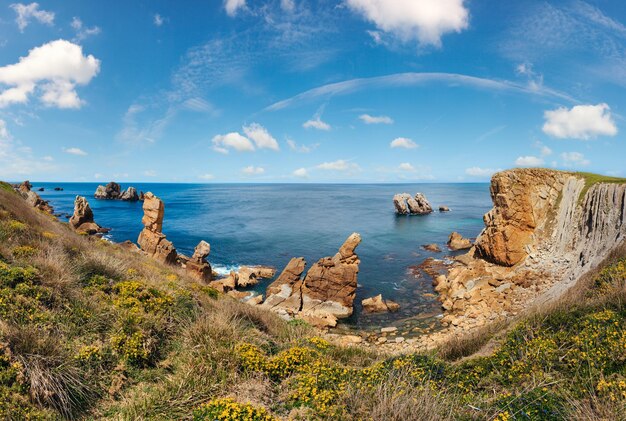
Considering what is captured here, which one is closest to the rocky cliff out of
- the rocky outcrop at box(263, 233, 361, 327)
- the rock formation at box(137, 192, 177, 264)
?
the rocky outcrop at box(263, 233, 361, 327)

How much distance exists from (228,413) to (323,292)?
879 inches

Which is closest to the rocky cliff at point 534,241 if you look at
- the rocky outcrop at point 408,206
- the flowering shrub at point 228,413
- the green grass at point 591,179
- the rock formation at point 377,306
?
the green grass at point 591,179

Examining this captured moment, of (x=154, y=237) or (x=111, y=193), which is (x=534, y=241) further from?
(x=111, y=193)

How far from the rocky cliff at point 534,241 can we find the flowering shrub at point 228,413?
20.4 metres

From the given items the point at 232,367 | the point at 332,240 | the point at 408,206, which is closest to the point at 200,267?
the point at 332,240

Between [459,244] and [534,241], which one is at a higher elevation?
[534,241]

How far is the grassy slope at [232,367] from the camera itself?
5.12 metres

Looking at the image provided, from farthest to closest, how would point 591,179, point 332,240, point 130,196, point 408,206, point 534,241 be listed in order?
point 130,196 < point 408,206 < point 332,240 < point 534,241 < point 591,179

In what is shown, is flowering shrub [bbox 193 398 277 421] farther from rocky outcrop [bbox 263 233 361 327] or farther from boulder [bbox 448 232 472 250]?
boulder [bbox 448 232 472 250]

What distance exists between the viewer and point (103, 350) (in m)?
6.72

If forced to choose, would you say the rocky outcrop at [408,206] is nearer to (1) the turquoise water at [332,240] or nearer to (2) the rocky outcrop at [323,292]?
(1) the turquoise water at [332,240]

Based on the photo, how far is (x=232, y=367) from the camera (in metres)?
6.71

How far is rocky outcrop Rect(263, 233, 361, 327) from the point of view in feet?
84.3

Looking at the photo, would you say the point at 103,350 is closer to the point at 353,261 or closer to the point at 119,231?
the point at 353,261
